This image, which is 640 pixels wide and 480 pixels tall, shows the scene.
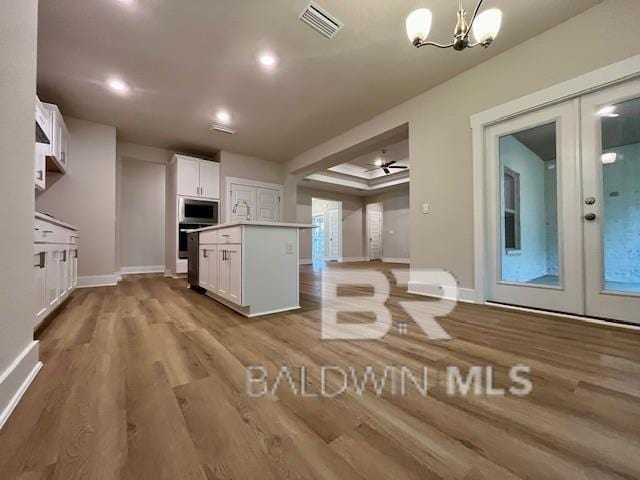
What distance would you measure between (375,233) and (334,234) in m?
1.68

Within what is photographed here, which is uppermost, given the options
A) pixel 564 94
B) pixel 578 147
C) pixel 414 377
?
pixel 564 94

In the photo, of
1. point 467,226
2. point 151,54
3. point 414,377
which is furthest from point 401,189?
point 414,377

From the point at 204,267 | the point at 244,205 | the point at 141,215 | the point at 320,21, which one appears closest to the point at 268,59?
the point at 320,21

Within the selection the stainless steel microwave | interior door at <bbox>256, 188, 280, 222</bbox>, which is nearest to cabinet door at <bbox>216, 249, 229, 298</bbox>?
the stainless steel microwave

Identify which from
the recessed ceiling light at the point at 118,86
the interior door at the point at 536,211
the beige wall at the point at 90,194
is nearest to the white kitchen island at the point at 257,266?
the interior door at the point at 536,211

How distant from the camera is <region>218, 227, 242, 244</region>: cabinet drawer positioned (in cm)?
229

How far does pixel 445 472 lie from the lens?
0.72m

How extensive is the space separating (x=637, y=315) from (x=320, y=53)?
11.6ft

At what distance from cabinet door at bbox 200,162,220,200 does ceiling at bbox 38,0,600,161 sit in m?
1.06

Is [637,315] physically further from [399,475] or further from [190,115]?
[190,115]

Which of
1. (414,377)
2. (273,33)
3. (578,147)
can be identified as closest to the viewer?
(414,377)

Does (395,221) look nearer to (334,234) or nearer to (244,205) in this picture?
(334,234)

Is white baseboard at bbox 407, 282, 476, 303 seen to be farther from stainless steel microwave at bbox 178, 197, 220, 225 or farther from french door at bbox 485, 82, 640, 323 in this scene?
stainless steel microwave at bbox 178, 197, 220, 225

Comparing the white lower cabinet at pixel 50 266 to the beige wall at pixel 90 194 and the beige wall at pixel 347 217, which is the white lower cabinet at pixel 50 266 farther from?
the beige wall at pixel 347 217
